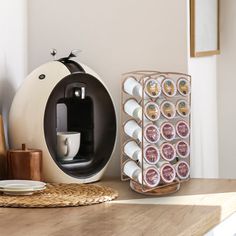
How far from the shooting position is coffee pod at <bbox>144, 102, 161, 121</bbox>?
2119 mm

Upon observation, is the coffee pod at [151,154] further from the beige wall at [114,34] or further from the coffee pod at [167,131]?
the beige wall at [114,34]

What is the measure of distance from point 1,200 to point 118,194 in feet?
1.11

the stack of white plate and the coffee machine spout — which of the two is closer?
the stack of white plate

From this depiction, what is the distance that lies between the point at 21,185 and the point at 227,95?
3.64ft

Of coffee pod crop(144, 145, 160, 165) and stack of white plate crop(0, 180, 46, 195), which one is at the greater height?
coffee pod crop(144, 145, 160, 165)

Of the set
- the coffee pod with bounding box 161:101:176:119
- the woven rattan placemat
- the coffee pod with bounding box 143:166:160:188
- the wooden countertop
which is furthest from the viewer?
the coffee pod with bounding box 161:101:176:119

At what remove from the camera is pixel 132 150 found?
85.0 inches

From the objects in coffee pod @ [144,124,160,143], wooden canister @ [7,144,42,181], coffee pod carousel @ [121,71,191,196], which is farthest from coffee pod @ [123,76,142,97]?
wooden canister @ [7,144,42,181]

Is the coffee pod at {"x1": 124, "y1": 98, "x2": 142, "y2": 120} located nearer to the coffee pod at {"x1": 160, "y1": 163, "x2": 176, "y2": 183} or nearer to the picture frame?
the coffee pod at {"x1": 160, "y1": 163, "x2": 176, "y2": 183}

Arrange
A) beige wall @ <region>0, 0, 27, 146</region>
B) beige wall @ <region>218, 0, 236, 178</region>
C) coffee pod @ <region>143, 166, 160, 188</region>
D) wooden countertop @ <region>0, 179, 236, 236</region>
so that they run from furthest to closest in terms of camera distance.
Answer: beige wall @ <region>218, 0, 236, 178</region> < beige wall @ <region>0, 0, 27, 146</region> < coffee pod @ <region>143, 166, 160, 188</region> < wooden countertop @ <region>0, 179, 236, 236</region>

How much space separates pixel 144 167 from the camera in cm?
208

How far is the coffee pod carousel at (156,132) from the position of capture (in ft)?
6.83

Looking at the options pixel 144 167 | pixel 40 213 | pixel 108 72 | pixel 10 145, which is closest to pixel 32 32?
pixel 108 72

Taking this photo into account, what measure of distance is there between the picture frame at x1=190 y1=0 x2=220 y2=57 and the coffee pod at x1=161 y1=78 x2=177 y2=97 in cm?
20
